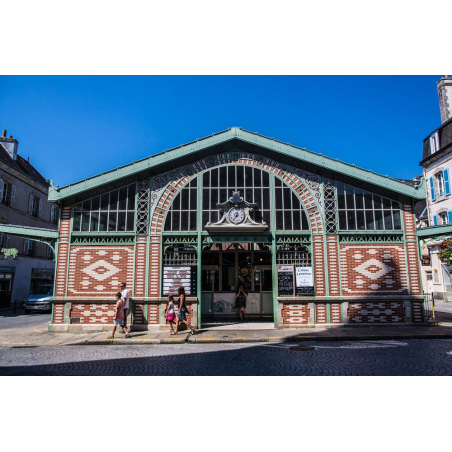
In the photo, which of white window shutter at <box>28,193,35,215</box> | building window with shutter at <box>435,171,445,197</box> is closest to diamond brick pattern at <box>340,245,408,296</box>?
building window with shutter at <box>435,171,445,197</box>

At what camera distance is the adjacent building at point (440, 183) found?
27.7m

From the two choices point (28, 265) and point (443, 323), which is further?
point (28, 265)

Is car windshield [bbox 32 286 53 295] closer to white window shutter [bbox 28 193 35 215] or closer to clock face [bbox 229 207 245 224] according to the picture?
white window shutter [bbox 28 193 35 215]

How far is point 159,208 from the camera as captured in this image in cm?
1425

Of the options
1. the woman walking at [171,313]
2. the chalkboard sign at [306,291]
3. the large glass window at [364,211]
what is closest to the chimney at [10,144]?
the woman walking at [171,313]

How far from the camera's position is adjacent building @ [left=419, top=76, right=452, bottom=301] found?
90.9ft

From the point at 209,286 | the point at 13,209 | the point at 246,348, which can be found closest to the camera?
the point at 246,348

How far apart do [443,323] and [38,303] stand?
75.1ft

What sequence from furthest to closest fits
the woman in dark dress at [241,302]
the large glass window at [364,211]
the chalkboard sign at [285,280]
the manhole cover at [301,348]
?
the woman in dark dress at [241,302]
the large glass window at [364,211]
the chalkboard sign at [285,280]
the manhole cover at [301,348]

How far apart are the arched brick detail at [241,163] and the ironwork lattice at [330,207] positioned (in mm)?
309

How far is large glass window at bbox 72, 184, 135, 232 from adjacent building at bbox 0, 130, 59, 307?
41.4ft

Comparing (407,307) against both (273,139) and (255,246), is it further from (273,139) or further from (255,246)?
(273,139)

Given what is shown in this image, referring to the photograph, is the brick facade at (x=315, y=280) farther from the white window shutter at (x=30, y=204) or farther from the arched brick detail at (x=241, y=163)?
the white window shutter at (x=30, y=204)

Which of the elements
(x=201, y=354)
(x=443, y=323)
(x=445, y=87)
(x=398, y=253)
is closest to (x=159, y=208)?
(x=201, y=354)
